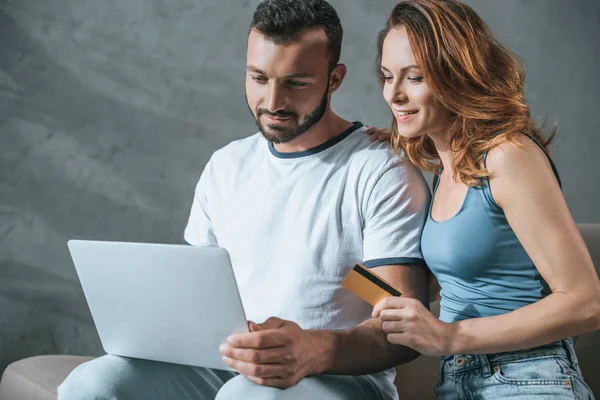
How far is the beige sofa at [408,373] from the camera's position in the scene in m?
1.78

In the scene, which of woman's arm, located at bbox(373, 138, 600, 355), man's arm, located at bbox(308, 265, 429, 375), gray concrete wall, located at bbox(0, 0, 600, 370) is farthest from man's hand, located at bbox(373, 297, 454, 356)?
gray concrete wall, located at bbox(0, 0, 600, 370)

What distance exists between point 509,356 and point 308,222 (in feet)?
1.58

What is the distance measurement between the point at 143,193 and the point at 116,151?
16cm

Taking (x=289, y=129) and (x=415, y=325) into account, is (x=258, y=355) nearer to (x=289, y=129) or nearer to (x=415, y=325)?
(x=415, y=325)

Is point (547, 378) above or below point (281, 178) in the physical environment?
below

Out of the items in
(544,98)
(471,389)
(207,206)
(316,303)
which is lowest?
(471,389)

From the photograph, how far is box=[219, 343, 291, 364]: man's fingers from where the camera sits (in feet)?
4.25

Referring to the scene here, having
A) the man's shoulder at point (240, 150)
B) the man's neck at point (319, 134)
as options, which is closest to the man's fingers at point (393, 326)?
the man's neck at point (319, 134)

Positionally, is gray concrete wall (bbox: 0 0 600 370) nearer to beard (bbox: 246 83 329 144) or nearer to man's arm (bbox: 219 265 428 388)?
beard (bbox: 246 83 329 144)

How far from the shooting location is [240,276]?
1699 mm

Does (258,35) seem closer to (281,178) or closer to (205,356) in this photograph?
(281,178)

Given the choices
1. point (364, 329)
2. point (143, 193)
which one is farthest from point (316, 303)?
point (143, 193)

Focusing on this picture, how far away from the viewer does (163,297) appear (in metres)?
1.33

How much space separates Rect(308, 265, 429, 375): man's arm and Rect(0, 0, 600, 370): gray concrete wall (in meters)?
1.24
